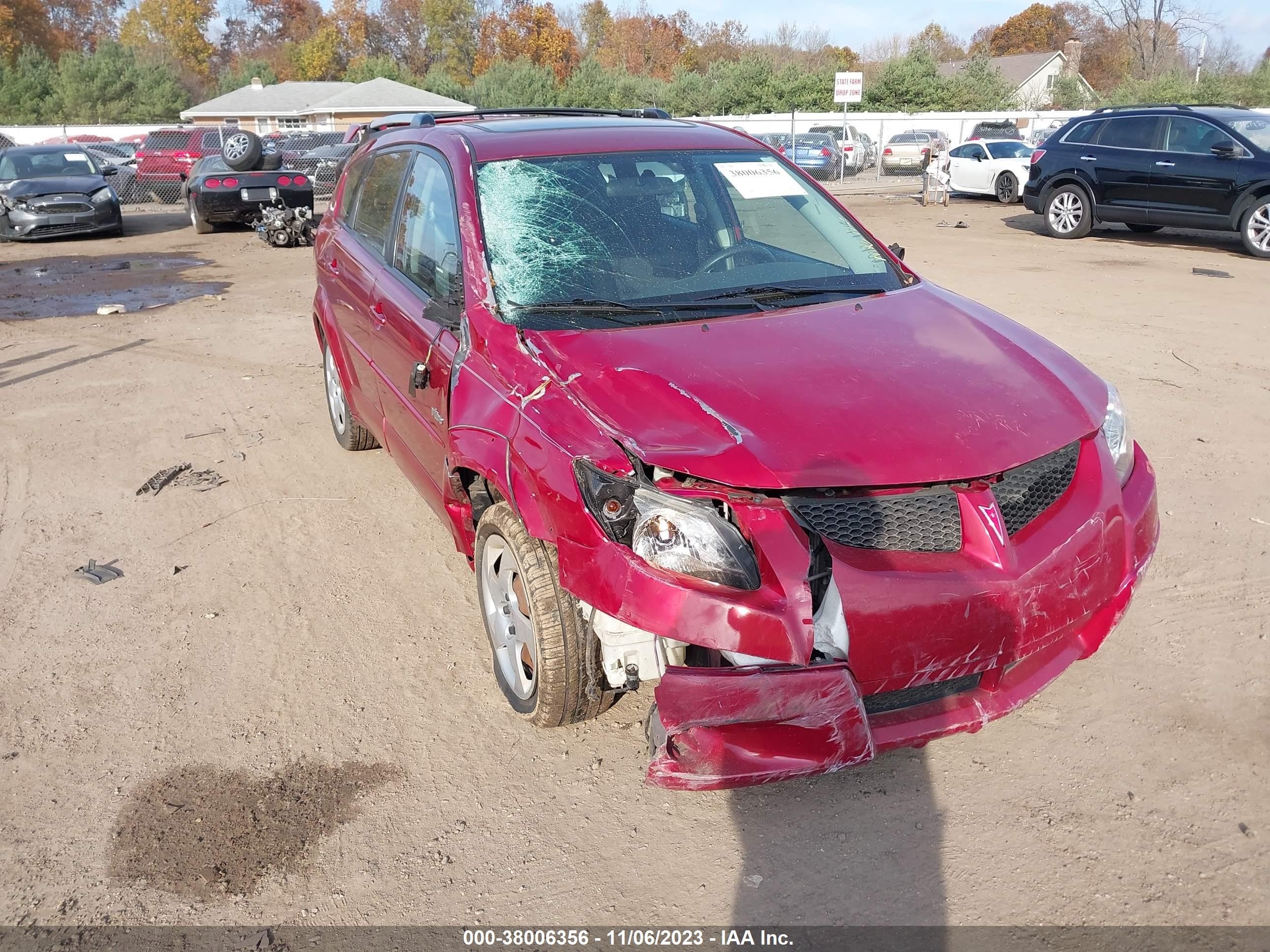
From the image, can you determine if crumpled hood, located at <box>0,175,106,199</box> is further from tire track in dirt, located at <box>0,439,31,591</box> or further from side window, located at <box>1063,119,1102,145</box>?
side window, located at <box>1063,119,1102,145</box>

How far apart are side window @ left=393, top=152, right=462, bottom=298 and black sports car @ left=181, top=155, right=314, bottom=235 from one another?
14013 millimetres

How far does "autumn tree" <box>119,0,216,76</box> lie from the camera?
73.6m

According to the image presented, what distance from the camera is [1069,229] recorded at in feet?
49.9

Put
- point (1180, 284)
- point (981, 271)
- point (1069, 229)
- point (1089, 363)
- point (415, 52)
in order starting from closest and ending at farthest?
1. point (1089, 363)
2. point (1180, 284)
3. point (981, 271)
4. point (1069, 229)
5. point (415, 52)

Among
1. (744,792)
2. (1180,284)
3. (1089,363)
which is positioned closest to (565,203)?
(744,792)

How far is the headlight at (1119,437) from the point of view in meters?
3.26

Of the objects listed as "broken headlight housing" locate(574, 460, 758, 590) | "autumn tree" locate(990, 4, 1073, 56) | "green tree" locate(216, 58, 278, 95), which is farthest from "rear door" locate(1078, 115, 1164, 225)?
"autumn tree" locate(990, 4, 1073, 56)

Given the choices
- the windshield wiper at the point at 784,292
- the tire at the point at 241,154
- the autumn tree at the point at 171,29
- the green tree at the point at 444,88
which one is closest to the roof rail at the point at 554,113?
the windshield wiper at the point at 784,292

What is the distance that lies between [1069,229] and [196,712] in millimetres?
15000

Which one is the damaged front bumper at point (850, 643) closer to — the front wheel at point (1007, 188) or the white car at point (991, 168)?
the white car at point (991, 168)

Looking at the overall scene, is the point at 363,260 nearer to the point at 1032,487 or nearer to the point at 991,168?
the point at 1032,487

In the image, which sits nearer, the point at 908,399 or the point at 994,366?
the point at 908,399

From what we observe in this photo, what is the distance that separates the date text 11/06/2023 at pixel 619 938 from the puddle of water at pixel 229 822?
25.6 inches

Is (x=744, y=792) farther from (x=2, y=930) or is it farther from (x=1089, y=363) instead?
(x=1089, y=363)
